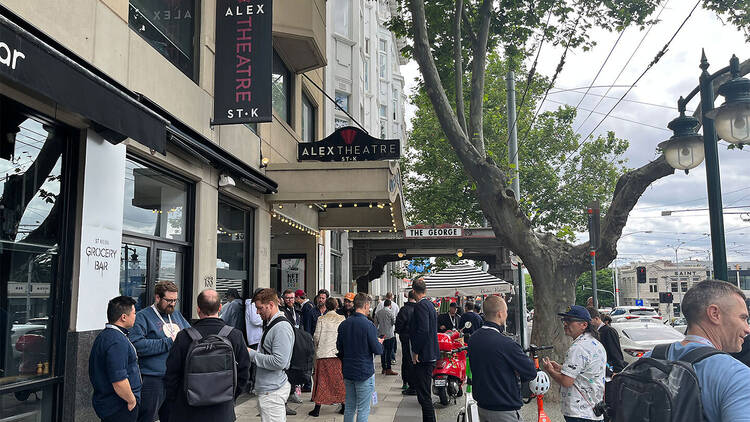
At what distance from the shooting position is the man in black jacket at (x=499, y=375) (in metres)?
5.41

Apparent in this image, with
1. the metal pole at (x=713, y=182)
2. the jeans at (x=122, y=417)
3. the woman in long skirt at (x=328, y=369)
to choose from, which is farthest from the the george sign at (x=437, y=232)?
the jeans at (x=122, y=417)

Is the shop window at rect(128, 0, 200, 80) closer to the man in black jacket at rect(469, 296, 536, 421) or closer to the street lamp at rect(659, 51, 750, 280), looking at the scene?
the man in black jacket at rect(469, 296, 536, 421)

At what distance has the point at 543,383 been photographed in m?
5.57

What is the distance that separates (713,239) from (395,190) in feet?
23.5

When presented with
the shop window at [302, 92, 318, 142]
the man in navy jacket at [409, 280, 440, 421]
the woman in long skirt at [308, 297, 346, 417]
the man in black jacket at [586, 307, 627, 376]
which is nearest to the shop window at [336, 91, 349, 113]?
the shop window at [302, 92, 318, 142]

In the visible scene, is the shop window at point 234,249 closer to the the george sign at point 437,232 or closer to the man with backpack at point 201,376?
the man with backpack at point 201,376

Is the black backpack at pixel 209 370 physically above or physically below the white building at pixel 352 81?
below

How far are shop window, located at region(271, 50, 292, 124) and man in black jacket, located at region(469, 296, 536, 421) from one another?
393 inches

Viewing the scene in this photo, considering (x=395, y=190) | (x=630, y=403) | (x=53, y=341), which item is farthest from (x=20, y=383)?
(x=395, y=190)

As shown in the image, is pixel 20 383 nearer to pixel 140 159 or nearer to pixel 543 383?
pixel 140 159

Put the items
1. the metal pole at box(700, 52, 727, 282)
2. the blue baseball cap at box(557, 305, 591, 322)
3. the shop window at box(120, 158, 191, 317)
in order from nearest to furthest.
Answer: the blue baseball cap at box(557, 305, 591, 322) < the metal pole at box(700, 52, 727, 282) < the shop window at box(120, 158, 191, 317)

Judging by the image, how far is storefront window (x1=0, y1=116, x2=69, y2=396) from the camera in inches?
214

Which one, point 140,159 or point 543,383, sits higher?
point 140,159

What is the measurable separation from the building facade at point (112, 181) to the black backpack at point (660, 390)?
446 centimetres
